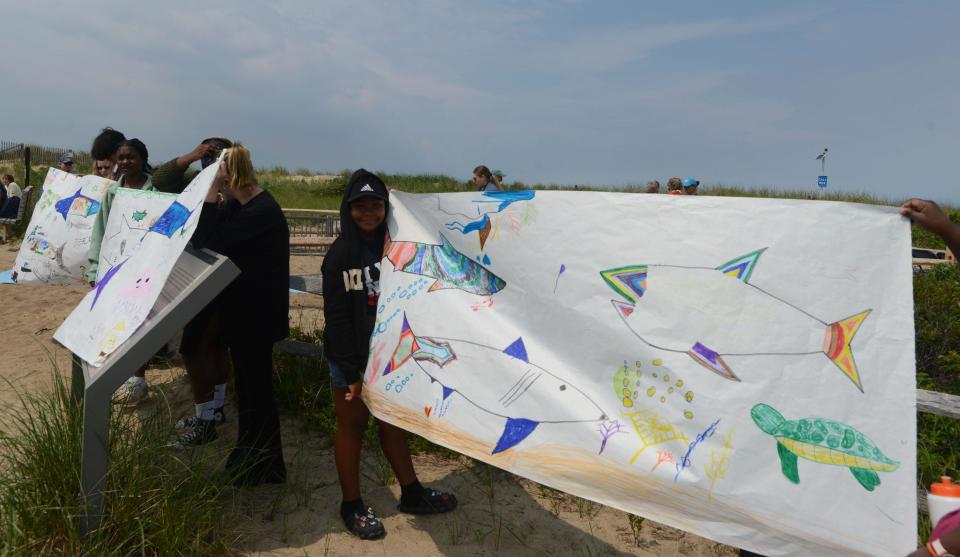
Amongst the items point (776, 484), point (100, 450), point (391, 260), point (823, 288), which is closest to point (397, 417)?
Result: point (391, 260)

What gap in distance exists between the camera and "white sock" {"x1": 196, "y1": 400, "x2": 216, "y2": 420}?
421 cm

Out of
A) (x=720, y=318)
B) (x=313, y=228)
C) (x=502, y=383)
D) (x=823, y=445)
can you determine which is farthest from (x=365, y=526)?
(x=313, y=228)

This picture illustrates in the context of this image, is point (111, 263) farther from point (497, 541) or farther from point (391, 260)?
point (497, 541)

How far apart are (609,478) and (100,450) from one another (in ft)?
6.98

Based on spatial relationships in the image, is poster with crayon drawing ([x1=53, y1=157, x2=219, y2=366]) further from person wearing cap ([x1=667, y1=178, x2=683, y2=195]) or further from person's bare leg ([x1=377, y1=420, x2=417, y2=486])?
person wearing cap ([x1=667, y1=178, x2=683, y2=195])

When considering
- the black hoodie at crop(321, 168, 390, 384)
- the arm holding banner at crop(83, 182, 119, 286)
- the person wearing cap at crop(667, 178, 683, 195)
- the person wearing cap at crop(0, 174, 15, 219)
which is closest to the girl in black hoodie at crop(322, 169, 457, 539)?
the black hoodie at crop(321, 168, 390, 384)

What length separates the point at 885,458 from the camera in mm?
2111

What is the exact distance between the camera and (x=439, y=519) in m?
3.77

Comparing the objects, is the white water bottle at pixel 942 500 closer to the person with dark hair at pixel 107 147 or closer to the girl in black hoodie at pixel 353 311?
the girl in black hoodie at pixel 353 311

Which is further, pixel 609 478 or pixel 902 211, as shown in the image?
pixel 609 478

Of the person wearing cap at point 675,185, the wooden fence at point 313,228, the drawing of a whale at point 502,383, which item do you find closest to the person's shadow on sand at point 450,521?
the drawing of a whale at point 502,383

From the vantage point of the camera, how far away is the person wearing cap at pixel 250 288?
3.39 m

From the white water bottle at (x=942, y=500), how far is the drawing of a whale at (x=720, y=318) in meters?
0.38

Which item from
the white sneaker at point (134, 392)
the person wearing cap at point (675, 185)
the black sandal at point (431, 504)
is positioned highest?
the person wearing cap at point (675, 185)
